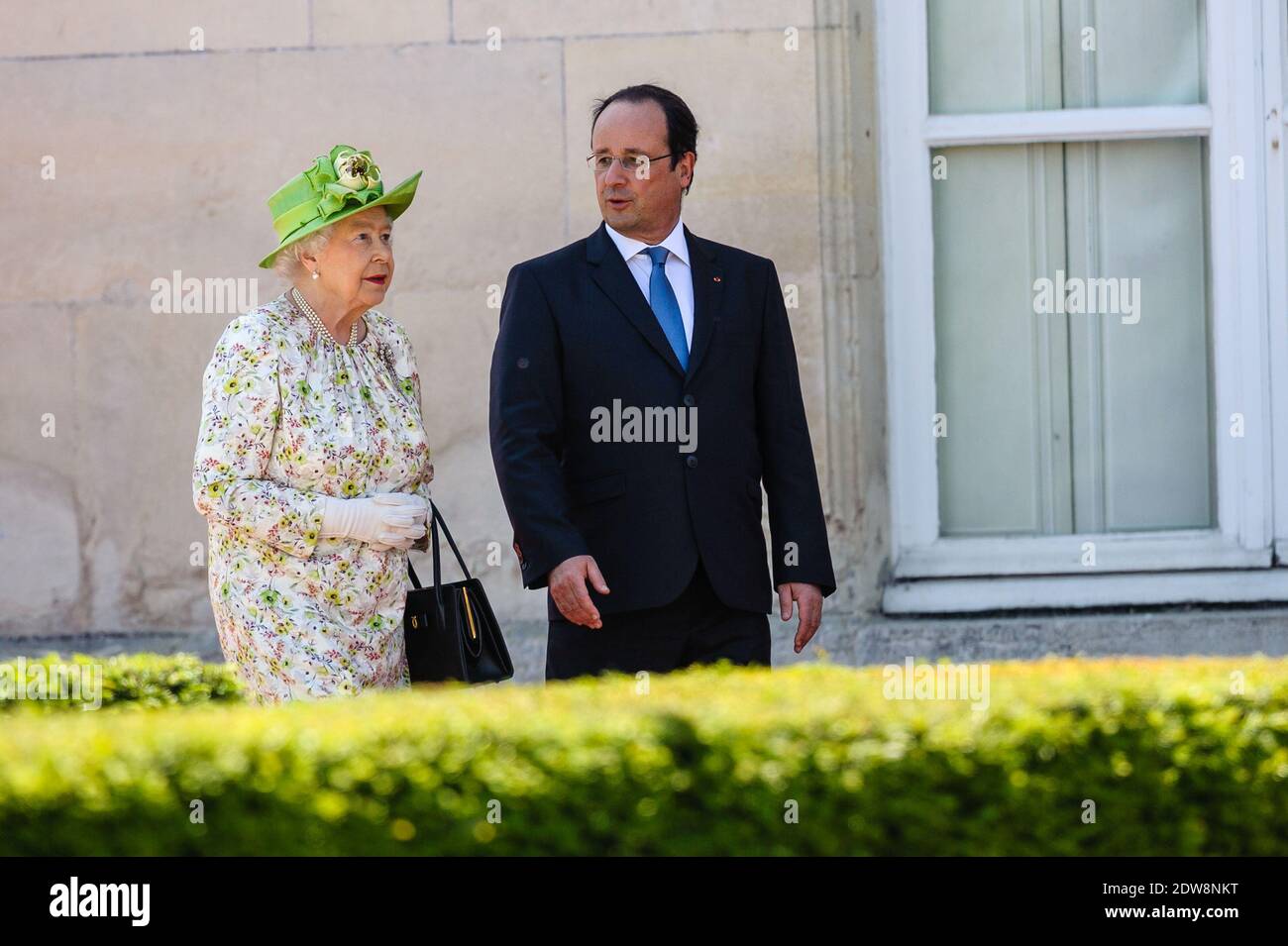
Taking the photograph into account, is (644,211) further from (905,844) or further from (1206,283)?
(1206,283)

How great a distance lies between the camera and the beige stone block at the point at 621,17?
250 inches

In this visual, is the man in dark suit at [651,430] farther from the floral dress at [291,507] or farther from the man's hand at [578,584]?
the floral dress at [291,507]

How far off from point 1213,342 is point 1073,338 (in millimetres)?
493

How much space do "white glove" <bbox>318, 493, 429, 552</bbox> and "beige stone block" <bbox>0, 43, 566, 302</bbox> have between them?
2.11m

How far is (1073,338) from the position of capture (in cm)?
675

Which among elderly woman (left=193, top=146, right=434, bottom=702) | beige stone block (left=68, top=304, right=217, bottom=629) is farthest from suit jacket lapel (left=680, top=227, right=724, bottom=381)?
beige stone block (left=68, top=304, right=217, bottom=629)

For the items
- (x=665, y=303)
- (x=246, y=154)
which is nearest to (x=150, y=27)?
(x=246, y=154)

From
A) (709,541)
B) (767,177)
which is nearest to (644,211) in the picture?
(709,541)

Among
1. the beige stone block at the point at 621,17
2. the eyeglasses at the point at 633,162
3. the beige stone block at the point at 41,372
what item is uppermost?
the beige stone block at the point at 621,17

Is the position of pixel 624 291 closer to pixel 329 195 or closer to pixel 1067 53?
pixel 329 195

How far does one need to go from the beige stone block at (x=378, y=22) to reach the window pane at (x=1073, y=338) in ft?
6.19

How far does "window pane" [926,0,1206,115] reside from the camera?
6668 mm
